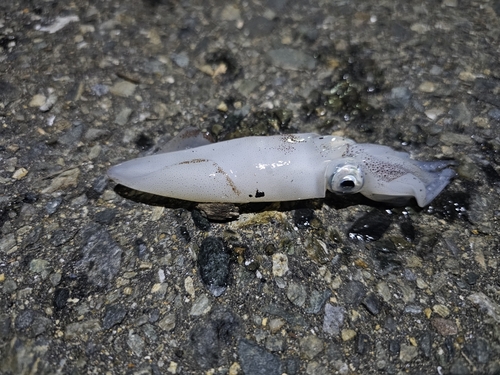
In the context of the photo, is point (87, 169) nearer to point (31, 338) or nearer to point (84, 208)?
point (84, 208)

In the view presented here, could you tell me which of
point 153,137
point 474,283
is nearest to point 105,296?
point 153,137

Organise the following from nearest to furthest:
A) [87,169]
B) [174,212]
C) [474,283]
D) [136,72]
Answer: [474,283], [174,212], [87,169], [136,72]

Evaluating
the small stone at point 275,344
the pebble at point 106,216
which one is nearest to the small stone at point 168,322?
the small stone at point 275,344

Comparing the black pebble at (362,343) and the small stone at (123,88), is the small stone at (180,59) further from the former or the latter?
the black pebble at (362,343)

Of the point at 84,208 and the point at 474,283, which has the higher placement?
the point at 84,208

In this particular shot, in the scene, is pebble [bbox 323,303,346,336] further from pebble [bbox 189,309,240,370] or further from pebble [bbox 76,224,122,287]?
pebble [bbox 76,224,122,287]

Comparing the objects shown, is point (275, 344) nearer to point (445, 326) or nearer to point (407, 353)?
point (407, 353)

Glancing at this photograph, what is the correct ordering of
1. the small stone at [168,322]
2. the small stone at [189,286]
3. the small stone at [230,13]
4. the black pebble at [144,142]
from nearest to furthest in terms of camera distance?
1. the small stone at [168,322]
2. the small stone at [189,286]
3. the black pebble at [144,142]
4. the small stone at [230,13]

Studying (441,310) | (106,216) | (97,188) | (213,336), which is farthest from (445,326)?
(97,188)
